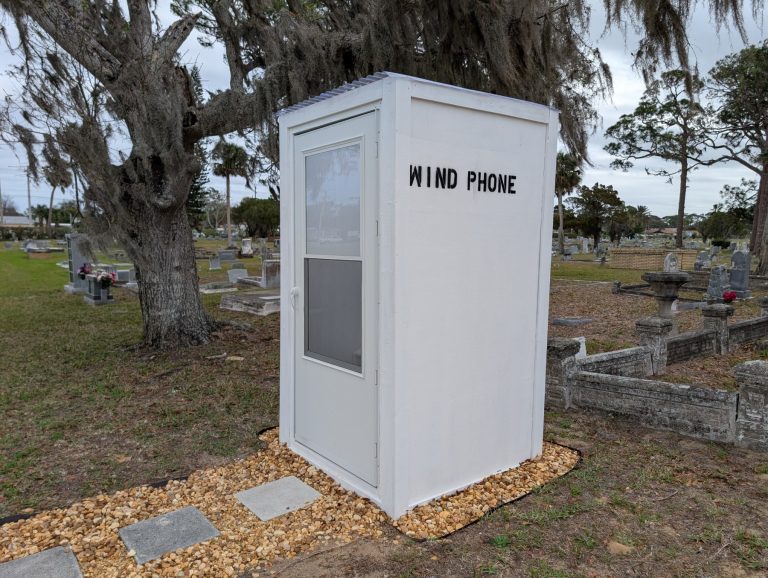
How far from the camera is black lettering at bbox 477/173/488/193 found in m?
3.39

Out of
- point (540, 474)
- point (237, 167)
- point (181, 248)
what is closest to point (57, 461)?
point (540, 474)

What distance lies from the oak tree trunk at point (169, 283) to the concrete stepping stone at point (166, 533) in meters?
5.01

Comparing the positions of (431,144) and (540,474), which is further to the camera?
(540,474)

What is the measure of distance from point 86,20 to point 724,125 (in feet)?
94.6

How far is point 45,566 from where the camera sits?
8.82 feet

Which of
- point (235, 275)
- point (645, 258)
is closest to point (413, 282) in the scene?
point (235, 275)

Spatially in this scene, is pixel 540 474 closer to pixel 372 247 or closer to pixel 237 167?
pixel 372 247

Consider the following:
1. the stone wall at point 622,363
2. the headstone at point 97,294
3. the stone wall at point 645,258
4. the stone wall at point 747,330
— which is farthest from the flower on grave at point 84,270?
the stone wall at point 645,258

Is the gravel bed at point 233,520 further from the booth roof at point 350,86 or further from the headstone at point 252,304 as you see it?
the headstone at point 252,304

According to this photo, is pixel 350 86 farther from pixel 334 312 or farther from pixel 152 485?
pixel 152 485

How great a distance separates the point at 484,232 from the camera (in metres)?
3.46

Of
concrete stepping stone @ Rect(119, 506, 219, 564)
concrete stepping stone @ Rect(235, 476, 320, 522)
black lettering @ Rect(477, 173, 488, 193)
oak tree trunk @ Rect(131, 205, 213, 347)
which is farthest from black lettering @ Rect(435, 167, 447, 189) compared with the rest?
oak tree trunk @ Rect(131, 205, 213, 347)

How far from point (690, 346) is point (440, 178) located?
5.74 m

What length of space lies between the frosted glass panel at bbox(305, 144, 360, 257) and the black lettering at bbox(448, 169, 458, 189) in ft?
1.88
